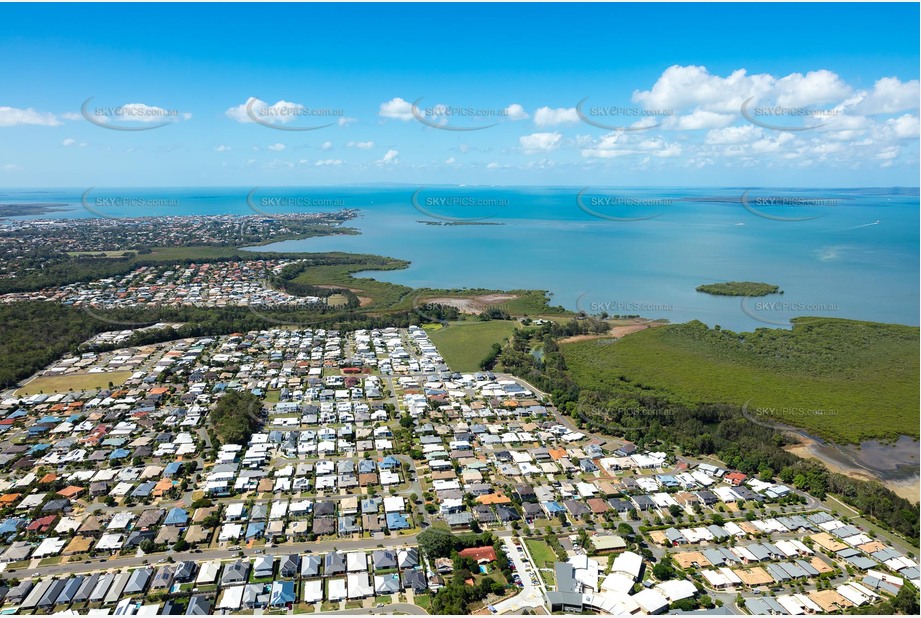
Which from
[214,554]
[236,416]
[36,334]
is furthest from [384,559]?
[36,334]

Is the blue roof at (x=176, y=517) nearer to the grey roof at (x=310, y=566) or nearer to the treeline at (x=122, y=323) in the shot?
the grey roof at (x=310, y=566)

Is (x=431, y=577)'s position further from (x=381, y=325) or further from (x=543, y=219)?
(x=543, y=219)

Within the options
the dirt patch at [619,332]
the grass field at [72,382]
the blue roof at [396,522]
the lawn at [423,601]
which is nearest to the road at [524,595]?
the lawn at [423,601]

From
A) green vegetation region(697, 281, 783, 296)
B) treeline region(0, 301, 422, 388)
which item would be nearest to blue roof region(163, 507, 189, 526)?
treeline region(0, 301, 422, 388)

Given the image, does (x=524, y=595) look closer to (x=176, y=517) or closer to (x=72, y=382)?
(x=176, y=517)

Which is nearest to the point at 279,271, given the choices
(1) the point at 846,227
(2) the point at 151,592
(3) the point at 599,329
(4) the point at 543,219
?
(3) the point at 599,329

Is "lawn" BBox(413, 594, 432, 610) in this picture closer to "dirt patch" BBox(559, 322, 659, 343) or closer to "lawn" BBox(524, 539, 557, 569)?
"lawn" BBox(524, 539, 557, 569)
